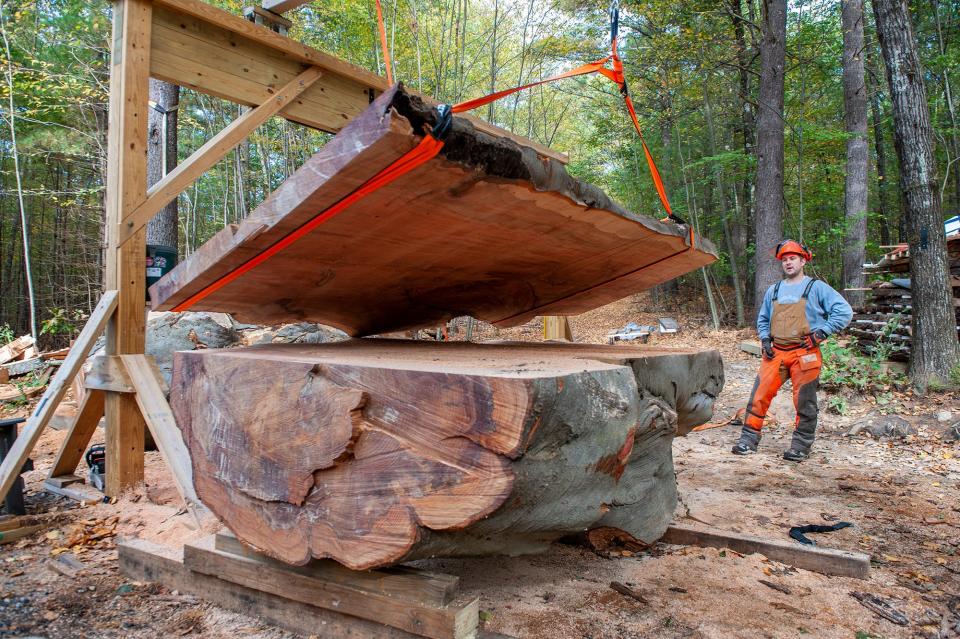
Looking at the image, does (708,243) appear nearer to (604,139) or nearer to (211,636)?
(211,636)

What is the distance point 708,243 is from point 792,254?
8.10 ft

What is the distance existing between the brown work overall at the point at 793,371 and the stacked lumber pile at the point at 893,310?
2.86 meters

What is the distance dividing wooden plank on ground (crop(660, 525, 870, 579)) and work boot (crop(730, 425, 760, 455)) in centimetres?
235

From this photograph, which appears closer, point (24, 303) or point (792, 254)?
point (792, 254)

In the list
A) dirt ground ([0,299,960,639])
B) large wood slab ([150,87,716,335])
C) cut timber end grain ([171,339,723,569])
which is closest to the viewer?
cut timber end grain ([171,339,723,569])

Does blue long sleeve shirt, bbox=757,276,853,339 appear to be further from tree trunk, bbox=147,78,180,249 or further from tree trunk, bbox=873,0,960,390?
tree trunk, bbox=147,78,180,249

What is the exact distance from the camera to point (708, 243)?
2.85 meters

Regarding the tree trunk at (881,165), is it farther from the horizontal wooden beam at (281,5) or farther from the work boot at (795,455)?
the horizontal wooden beam at (281,5)


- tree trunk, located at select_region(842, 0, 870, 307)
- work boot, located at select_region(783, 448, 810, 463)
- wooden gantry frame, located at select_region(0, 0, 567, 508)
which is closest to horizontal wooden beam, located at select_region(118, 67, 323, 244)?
wooden gantry frame, located at select_region(0, 0, 567, 508)

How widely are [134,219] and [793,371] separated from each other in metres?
4.96

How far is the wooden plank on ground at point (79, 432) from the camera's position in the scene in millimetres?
3387

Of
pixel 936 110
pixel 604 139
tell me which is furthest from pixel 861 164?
pixel 604 139

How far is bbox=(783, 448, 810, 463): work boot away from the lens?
4.64 m

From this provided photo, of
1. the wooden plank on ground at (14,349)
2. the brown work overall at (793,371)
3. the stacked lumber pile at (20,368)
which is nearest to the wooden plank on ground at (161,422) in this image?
the brown work overall at (793,371)
